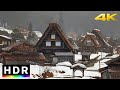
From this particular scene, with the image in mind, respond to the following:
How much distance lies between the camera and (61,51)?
1194 centimetres

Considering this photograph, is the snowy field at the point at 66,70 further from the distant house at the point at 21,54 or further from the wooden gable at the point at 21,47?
Answer: the wooden gable at the point at 21,47

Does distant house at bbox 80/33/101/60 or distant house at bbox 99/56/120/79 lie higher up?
distant house at bbox 80/33/101/60

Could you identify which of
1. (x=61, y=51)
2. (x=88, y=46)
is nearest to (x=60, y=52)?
(x=61, y=51)

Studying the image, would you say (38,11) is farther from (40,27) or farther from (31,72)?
(31,72)

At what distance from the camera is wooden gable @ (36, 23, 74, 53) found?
11854mm

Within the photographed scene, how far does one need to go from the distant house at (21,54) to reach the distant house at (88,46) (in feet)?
4.19

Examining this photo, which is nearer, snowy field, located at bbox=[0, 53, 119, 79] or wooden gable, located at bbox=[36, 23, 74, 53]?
snowy field, located at bbox=[0, 53, 119, 79]

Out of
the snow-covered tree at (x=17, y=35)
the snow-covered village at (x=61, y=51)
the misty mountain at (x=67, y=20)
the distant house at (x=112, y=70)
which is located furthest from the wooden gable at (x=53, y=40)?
the distant house at (x=112, y=70)

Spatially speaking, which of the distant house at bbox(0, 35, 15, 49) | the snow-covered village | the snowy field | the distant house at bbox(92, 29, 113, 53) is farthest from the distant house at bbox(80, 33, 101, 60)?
the distant house at bbox(0, 35, 15, 49)

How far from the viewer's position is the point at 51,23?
11766mm

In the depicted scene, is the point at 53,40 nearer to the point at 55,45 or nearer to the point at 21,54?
the point at 55,45

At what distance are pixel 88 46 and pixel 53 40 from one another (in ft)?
3.64

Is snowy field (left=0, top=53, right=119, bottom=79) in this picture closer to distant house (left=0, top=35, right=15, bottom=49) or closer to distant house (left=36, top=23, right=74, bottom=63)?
distant house (left=36, top=23, right=74, bottom=63)
